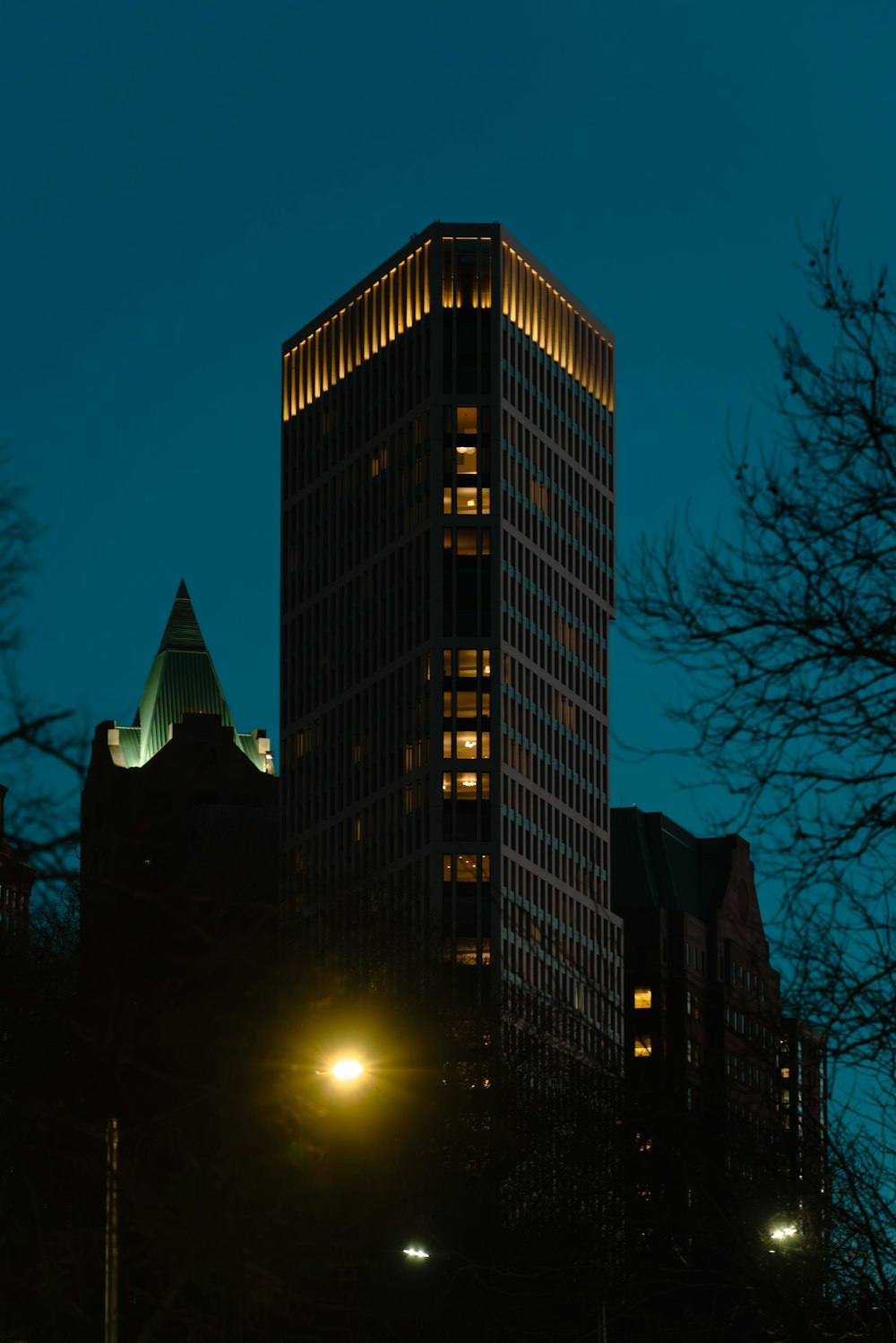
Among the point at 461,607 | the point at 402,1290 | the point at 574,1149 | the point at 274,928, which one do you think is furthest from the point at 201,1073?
the point at 461,607

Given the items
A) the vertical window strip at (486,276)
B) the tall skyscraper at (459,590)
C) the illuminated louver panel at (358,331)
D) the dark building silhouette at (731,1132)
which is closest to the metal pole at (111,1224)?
the dark building silhouette at (731,1132)

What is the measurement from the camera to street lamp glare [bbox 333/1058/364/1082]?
21295mm

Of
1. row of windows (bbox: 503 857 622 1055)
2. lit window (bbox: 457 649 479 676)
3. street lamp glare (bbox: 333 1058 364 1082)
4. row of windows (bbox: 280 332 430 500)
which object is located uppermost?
row of windows (bbox: 280 332 430 500)

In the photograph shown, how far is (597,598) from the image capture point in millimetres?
181750

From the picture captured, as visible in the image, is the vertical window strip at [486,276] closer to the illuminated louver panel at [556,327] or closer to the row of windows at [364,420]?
the illuminated louver panel at [556,327]

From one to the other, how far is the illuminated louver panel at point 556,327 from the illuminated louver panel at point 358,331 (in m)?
6.37

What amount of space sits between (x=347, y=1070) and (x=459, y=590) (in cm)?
14762

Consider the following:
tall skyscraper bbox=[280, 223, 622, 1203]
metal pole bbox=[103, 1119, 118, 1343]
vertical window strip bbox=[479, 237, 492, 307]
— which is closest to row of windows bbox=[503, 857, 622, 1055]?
tall skyscraper bbox=[280, 223, 622, 1203]

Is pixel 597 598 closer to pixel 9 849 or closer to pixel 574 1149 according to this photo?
pixel 574 1149

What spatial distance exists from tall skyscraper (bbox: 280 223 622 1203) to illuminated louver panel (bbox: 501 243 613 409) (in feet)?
0.66

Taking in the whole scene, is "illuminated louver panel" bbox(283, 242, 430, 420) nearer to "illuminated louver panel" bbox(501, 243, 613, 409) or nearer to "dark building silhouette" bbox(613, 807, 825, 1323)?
"illuminated louver panel" bbox(501, 243, 613, 409)

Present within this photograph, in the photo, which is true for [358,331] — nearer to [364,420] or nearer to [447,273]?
[364,420]

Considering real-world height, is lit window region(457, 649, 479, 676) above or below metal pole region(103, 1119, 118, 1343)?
above

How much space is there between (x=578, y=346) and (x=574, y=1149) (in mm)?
147284
